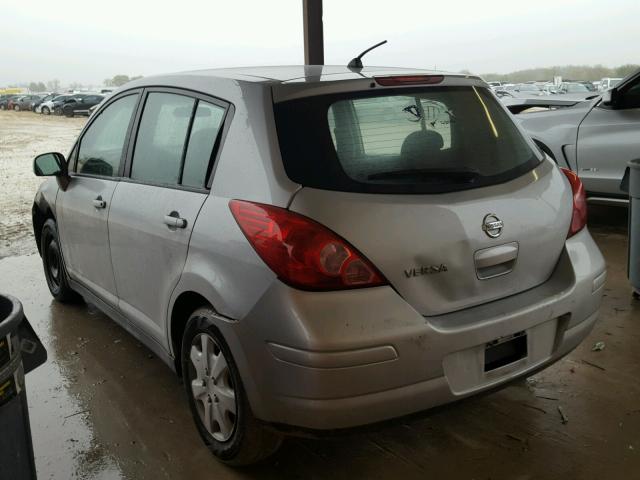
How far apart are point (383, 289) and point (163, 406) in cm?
156

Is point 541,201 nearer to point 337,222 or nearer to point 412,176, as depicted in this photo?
point 412,176

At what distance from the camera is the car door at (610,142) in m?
5.50

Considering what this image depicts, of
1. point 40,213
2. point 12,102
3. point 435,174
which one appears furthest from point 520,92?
point 12,102

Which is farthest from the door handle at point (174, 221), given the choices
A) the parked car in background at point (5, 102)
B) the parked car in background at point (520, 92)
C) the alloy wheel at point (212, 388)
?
the parked car in background at point (5, 102)

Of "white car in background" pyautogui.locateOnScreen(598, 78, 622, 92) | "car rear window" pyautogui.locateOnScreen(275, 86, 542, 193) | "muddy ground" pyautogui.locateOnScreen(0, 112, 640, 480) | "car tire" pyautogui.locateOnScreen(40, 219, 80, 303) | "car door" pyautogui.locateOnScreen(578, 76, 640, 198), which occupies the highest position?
"white car in background" pyautogui.locateOnScreen(598, 78, 622, 92)

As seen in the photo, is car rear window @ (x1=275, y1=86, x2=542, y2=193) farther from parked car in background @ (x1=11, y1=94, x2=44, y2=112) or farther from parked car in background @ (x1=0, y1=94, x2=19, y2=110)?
parked car in background @ (x1=0, y1=94, x2=19, y2=110)

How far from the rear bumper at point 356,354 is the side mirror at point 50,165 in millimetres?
2253

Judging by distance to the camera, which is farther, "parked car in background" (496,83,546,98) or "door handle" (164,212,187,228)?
"parked car in background" (496,83,546,98)

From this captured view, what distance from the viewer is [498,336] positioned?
7.03 feet

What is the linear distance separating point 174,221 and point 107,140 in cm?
129

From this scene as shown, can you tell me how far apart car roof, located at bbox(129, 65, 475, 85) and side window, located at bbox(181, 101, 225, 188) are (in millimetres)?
157

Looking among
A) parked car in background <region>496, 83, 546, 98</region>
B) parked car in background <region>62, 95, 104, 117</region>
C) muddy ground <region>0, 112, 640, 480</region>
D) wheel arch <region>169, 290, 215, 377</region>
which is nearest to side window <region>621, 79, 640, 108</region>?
muddy ground <region>0, 112, 640, 480</region>

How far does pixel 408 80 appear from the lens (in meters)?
2.39

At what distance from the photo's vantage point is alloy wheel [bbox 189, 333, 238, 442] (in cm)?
232
